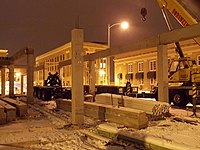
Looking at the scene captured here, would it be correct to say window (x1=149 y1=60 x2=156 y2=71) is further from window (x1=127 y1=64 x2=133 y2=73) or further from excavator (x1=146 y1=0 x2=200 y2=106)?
excavator (x1=146 y1=0 x2=200 y2=106)

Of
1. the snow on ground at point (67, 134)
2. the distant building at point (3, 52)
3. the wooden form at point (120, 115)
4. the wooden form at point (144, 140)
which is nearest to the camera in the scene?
the wooden form at point (144, 140)

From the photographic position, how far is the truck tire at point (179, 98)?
55.3 feet

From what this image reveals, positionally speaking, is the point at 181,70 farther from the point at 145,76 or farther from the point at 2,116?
the point at 145,76

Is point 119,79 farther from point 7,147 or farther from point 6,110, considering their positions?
point 7,147

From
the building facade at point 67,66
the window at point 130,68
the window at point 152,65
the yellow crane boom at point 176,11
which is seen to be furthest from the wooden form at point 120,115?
the window at point 130,68

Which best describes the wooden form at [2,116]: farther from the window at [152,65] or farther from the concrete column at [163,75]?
the window at [152,65]

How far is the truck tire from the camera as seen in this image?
16859 millimetres

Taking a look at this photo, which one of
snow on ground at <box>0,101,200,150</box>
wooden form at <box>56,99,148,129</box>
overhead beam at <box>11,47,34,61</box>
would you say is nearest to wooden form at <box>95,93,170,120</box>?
snow on ground at <box>0,101,200,150</box>

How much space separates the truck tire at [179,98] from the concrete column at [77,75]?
9.54 metres

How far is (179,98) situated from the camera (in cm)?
1705

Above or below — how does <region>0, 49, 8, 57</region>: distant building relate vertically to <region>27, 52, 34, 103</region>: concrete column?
above

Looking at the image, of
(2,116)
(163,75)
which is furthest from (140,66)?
(2,116)

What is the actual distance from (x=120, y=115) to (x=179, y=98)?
27.8 feet

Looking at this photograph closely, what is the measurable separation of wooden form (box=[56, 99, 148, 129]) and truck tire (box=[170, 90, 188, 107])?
7.35 metres
